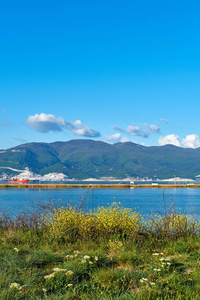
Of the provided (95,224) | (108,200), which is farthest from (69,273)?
(108,200)

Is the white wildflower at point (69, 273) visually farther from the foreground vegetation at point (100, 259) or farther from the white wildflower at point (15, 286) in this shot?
the white wildflower at point (15, 286)

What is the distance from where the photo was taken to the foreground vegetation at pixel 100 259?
6051mm

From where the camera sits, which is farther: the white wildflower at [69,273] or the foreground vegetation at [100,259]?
the white wildflower at [69,273]

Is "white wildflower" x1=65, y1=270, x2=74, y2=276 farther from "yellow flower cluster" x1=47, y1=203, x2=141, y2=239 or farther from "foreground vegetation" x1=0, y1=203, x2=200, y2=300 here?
"yellow flower cluster" x1=47, y1=203, x2=141, y2=239

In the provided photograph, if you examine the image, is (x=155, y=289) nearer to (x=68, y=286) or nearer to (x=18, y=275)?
(x=68, y=286)

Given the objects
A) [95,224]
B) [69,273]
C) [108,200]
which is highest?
[95,224]

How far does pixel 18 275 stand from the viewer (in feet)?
22.6

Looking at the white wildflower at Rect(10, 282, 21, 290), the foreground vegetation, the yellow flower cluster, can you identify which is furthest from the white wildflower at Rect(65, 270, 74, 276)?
the yellow flower cluster

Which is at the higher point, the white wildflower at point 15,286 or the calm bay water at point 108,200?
the white wildflower at point 15,286

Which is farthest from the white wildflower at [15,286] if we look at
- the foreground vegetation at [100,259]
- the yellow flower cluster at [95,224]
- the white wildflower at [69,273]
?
the yellow flower cluster at [95,224]

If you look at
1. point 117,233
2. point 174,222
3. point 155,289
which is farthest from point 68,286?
point 174,222

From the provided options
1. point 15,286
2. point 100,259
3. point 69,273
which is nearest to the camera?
point 15,286

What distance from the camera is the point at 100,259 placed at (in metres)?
8.08

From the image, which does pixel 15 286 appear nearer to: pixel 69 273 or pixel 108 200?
pixel 69 273
